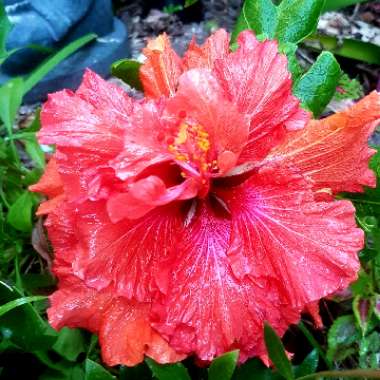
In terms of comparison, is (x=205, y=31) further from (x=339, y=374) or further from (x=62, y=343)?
(x=339, y=374)

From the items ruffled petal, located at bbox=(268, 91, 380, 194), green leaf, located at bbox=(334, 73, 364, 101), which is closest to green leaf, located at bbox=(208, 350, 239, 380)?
ruffled petal, located at bbox=(268, 91, 380, 194)

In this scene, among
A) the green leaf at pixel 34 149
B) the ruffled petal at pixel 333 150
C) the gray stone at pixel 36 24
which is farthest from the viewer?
the gray stone at pixel 36 24

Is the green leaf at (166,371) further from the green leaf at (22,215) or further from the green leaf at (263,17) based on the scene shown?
the green leaf at (263,17)

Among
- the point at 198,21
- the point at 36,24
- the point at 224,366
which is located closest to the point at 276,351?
the point at 224,366

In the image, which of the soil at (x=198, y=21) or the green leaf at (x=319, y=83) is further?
the soil at (x=198, y=21)

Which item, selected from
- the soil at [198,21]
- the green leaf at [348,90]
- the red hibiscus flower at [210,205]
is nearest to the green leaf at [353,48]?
the green leaf at [348,90]

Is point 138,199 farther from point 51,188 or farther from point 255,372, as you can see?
point 255,372

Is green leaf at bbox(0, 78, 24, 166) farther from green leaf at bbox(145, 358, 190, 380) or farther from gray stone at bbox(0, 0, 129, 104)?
gray stone at bbox(0, 0, 129, 104)
